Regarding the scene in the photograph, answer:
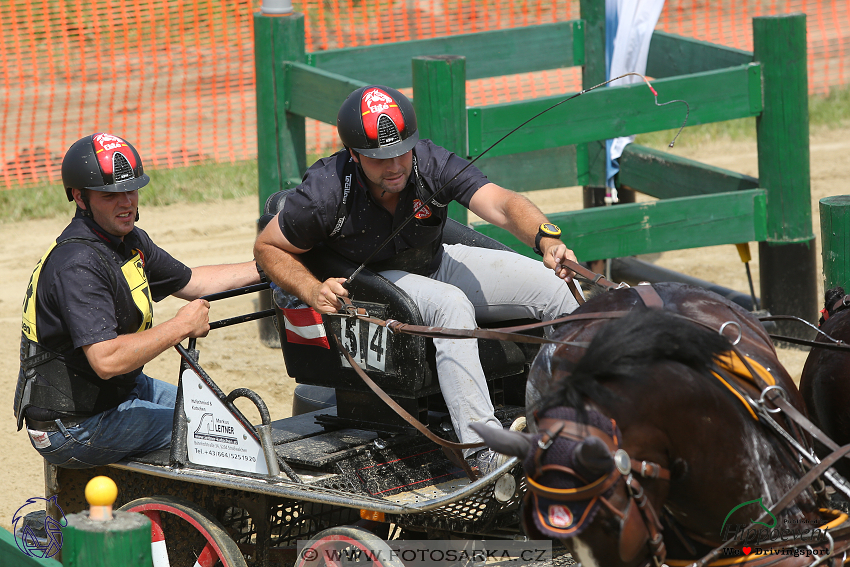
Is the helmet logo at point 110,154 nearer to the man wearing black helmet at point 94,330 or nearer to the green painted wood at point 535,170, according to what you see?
the man wearing black helmet at point 94,330

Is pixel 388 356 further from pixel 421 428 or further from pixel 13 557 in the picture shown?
pixel 13 557

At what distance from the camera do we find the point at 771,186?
6.11m

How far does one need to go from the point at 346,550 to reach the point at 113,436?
3.15ft

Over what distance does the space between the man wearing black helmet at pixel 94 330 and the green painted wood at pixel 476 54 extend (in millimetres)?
3227

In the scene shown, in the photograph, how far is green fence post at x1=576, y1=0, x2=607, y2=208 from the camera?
7340 mm

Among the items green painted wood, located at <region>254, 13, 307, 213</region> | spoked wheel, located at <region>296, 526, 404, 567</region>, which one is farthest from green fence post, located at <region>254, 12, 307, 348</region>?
spoked wheel, located at <region>296, 526, 404, 567</region>

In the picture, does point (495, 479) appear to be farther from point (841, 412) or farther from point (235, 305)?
point (235, 305)

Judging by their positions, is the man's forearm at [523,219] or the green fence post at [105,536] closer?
the green fence post at [105,536]

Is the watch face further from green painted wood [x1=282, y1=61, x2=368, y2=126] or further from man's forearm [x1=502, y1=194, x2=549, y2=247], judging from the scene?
green painted wood [x1=282, y1=61, x2=368, y2=126]

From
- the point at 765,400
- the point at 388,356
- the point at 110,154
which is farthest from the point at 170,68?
the point at 765,400

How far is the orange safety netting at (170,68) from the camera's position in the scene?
10.9 meters

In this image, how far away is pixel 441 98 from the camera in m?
5.15

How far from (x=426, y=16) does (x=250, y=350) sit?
9.42 m

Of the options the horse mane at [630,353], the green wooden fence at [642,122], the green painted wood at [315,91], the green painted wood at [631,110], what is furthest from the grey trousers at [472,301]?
the green painted wood at [315,91]
